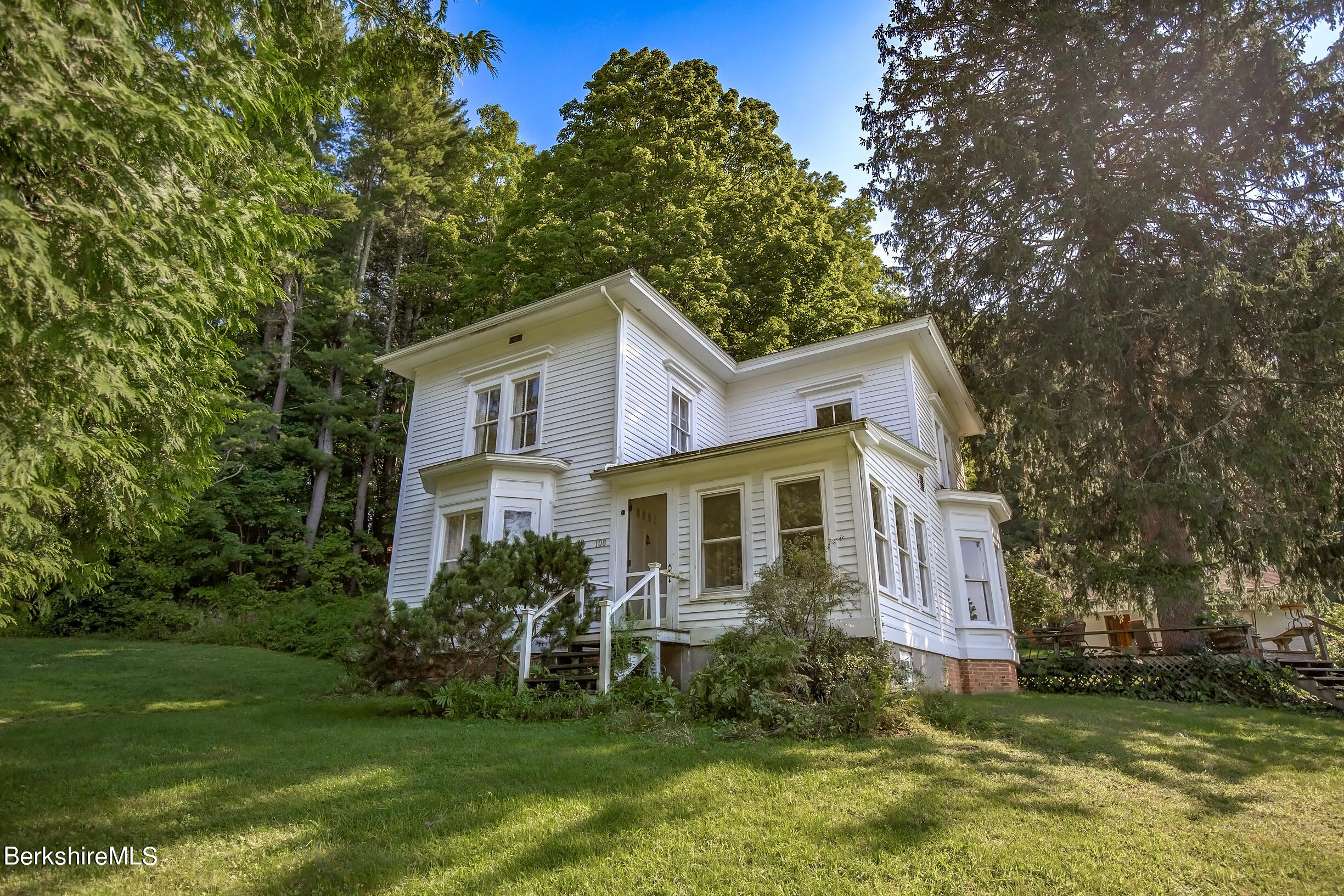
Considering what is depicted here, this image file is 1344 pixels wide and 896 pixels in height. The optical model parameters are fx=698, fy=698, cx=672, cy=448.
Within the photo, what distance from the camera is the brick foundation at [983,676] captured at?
1394 cm

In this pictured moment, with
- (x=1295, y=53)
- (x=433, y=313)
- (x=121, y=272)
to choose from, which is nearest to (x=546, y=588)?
(x=121, y=272)

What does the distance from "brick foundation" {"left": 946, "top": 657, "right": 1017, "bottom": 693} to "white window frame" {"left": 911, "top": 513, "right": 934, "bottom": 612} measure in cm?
177

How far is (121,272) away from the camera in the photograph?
3914 millimetres

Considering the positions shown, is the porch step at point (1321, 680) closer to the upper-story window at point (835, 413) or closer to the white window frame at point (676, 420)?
the upper-story window at point (835, 413)

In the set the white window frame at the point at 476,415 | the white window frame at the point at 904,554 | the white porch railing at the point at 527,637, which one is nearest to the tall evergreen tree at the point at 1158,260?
the white window frame at the point at 904,554

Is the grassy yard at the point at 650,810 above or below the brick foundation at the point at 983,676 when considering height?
below

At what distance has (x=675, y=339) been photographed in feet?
48.9

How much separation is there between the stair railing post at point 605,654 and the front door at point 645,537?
2.45 meters

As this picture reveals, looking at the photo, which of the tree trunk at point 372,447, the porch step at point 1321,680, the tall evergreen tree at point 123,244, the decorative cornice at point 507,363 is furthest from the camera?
the tree trunk at point 372,447

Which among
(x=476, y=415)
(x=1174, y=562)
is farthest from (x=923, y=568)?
(x=476, y=415)

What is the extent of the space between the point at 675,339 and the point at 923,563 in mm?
6725

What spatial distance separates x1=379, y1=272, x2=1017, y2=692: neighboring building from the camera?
435 inches

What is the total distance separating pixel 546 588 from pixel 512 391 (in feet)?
18.4

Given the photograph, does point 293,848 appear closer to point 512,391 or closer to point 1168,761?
point 1168,761
